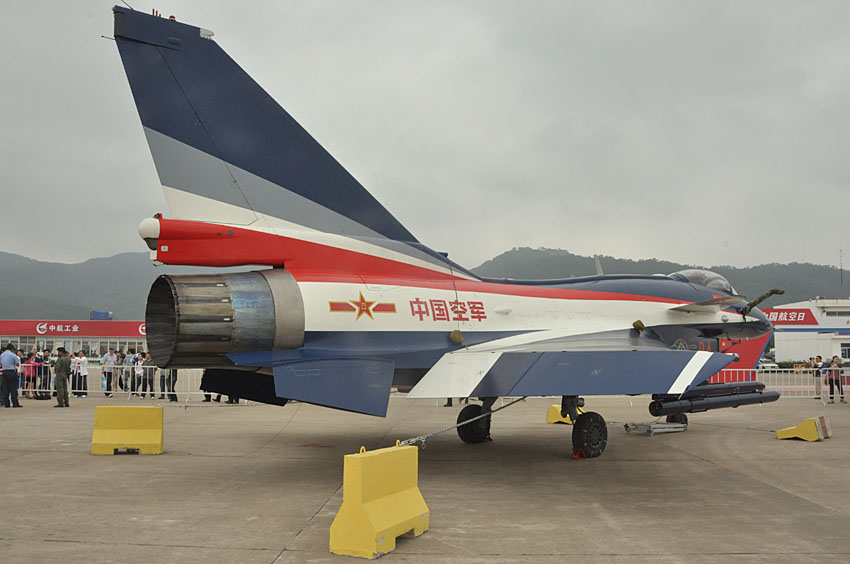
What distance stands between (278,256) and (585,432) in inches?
203

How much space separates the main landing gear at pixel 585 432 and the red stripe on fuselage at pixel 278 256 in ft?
8.58

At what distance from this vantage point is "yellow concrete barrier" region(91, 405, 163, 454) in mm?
9906

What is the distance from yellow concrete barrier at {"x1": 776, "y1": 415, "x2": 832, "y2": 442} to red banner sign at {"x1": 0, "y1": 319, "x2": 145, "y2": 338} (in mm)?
42104

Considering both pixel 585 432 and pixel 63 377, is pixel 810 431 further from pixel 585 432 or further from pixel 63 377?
pixel 63 377

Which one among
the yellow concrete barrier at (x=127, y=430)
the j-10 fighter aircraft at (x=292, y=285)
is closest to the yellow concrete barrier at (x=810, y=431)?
the j-10 fighter aircraft at (x=292, y=285)

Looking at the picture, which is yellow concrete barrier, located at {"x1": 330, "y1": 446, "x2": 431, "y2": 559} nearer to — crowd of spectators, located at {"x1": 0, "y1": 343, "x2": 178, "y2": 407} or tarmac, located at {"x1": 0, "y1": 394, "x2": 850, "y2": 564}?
tarmac, located at {"x1": 0, "y1": 394, "x2": 850, "y2": 564}

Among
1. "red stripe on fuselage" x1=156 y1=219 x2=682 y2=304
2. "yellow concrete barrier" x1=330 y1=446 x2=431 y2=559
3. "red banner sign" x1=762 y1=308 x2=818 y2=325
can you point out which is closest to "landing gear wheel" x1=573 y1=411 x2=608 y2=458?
"red stripe on fuselage" x1=156 y1=219 x2=682 y2=304

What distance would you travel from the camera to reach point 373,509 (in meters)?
5.17

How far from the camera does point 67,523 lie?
589 centimetres

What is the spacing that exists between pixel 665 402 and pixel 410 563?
310 inches

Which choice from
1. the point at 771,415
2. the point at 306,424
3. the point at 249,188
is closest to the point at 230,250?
the point at 249,188

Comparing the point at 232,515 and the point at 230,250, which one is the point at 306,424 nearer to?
the point at 230,250

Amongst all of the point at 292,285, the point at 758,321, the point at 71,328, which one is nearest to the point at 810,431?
the point at 758,321

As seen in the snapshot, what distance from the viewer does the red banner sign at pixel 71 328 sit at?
47.7 m
